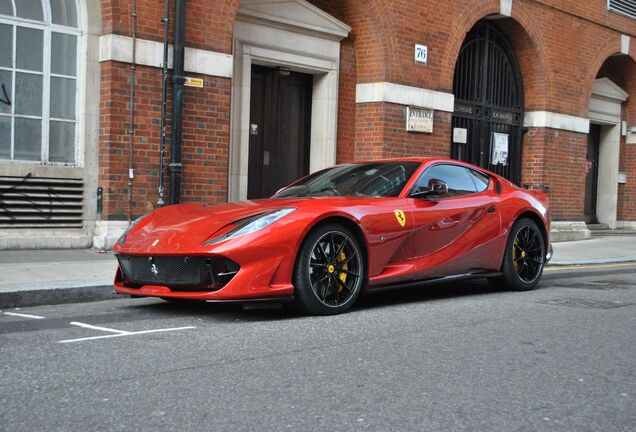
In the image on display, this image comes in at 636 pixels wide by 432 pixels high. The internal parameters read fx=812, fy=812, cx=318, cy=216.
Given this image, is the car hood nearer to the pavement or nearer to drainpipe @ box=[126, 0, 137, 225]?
the pavement

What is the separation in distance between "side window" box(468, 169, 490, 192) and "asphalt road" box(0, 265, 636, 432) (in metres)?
1.42

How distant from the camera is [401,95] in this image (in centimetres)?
1448

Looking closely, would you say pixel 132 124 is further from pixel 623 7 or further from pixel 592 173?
pixel 592 173

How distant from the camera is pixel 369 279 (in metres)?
6.82

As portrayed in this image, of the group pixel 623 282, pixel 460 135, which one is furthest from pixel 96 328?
pixel 460 135

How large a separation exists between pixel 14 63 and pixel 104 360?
6753mm

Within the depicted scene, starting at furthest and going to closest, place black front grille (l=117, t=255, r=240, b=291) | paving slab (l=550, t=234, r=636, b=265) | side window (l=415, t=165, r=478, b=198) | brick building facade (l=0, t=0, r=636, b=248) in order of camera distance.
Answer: paving slab (l=550, t=234, r=636, b=265)
brick building facade (l=0, t=0, r=636, b=248)
side window (l=415, t=165, r=478, b=198)
black front grille (l=117, t=255, r=240, b=291)

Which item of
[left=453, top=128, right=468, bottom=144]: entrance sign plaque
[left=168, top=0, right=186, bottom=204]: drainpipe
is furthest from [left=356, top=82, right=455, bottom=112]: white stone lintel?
[left=168, top=0, right=186, bottom=204]: drainpipe

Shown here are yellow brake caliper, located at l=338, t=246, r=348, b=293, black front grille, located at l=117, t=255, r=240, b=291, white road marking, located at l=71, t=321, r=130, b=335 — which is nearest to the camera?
white road marking, located at l=71, t=321, r=130, b=335

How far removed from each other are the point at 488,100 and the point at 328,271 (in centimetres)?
1167

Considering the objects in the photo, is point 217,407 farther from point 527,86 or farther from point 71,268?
point 527,86

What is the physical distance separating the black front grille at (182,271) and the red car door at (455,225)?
1.89 metres

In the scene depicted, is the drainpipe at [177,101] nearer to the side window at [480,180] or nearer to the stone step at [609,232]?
the side window at [480,180]

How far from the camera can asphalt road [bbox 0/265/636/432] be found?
3.72 metres
